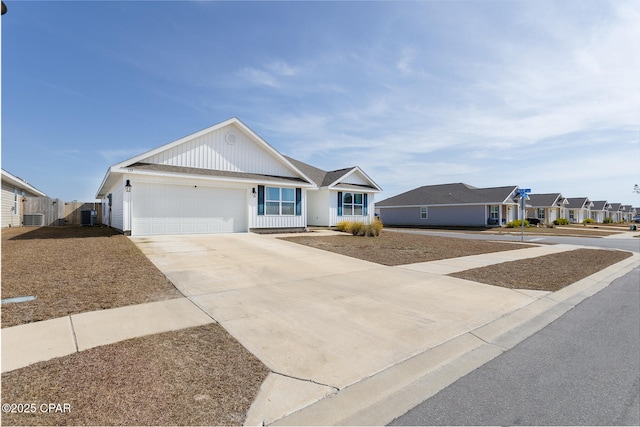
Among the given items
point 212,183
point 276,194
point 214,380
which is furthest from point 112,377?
point 276,194

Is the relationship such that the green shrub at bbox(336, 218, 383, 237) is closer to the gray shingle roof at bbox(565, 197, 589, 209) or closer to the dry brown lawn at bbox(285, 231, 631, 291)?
the dry brown lawn at bbox(285, 231, 631, 291)

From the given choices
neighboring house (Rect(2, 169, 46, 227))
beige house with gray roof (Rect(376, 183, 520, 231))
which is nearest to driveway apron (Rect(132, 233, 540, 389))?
neighboring house (Rect(2, 169, 46, 227))

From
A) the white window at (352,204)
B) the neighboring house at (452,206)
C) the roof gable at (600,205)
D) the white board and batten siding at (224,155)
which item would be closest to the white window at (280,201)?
the white board and batten siding at (224,155)

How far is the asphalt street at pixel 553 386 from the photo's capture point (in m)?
2.77

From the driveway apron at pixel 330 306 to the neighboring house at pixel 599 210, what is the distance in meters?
83.9

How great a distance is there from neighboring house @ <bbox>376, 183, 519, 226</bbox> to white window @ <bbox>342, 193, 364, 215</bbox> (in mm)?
17693

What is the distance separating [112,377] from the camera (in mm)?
2998

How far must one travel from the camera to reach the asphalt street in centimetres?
277

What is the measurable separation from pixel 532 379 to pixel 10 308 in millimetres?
7254

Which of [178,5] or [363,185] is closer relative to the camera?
[178,5]

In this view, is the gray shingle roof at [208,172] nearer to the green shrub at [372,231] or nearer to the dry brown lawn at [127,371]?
the green shrub at [372,231]

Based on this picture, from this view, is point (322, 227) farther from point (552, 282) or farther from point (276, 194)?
point (552, 282)

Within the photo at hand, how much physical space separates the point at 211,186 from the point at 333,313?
1253 centimetres

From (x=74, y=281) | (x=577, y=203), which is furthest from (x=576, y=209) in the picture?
(x=74, y=281)
